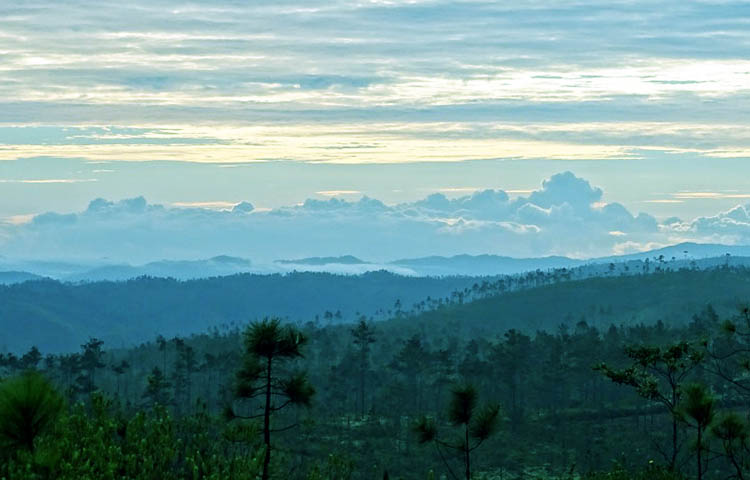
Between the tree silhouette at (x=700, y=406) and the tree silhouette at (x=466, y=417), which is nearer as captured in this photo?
the tree silhouette at (x=700, y=406)

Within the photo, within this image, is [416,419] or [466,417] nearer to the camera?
[466,417]

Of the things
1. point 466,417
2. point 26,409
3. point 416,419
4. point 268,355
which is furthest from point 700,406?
point 26,409

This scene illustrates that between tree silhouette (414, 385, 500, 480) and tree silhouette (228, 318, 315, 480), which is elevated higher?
tree silhouette (228, 318, 315, 480)

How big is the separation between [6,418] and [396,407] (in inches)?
5661

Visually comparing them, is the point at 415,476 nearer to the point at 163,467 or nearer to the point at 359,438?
the point at 359,438

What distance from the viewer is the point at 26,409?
2052cm

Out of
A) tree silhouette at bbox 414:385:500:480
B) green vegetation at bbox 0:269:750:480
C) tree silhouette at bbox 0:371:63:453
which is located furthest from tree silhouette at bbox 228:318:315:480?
tree silhouette at bbox 0:371:63:453

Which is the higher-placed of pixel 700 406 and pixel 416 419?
pixel 700 406

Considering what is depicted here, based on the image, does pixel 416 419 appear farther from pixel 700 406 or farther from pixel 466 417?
pixel 700 406

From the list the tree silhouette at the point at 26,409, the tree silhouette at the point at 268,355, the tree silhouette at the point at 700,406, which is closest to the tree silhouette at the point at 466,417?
the tree silhouette at the point at 268,355

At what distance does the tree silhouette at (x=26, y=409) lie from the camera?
20156 mm

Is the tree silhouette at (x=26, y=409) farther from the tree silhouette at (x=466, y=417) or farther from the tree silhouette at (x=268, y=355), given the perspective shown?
the tree silhouette at (x=466, y=417)

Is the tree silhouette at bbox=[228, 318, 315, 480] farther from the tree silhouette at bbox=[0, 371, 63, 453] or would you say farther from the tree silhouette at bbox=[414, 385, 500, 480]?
the tree silhouette at bbox=[0, 371, 63, 453]

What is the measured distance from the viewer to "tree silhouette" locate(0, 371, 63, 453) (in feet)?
66.1
